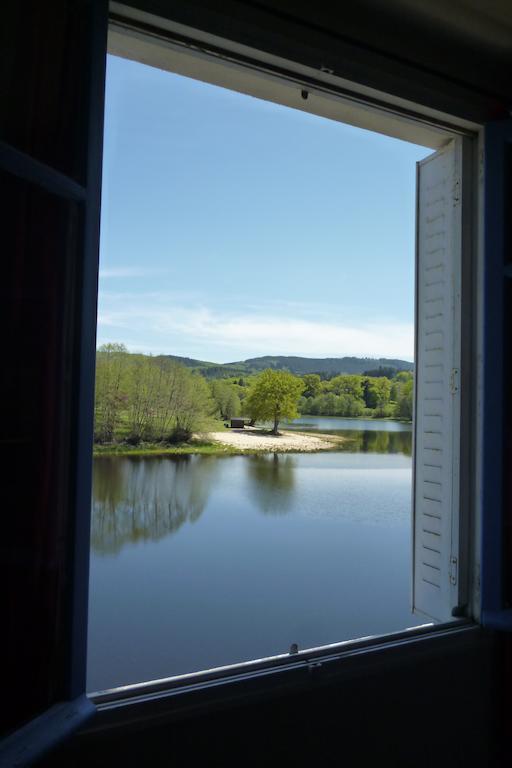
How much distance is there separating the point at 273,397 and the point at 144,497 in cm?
66

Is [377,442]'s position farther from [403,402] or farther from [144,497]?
[144,497]

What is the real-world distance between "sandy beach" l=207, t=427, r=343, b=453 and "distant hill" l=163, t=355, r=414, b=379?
208 mm

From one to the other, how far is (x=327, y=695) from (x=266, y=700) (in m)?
0.17

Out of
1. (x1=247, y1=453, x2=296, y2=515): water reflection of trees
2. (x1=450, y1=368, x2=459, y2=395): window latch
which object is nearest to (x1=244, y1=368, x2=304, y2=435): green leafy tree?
(x1=247, y1=453, x2=296, y2=515): water reflection of trees

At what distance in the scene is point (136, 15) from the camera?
1118 mm

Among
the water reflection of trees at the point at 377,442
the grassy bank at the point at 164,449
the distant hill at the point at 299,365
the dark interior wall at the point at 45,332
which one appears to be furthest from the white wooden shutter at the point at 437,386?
the dark interior wall at the point at 45,332

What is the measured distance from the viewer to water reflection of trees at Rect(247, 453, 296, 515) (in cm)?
180

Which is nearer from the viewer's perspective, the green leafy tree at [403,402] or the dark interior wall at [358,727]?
the dark interior wall at [358,727]

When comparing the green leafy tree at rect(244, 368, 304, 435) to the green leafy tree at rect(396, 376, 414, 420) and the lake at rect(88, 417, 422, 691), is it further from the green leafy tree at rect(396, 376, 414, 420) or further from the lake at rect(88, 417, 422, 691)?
the green leafy tree at rect(396, 376, 414, 420)

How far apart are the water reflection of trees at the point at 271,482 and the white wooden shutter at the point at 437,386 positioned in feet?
1.35

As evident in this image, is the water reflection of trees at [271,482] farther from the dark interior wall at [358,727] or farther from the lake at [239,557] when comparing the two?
the dark interior wall at [358,727]

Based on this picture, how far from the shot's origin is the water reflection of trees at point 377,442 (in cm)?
213

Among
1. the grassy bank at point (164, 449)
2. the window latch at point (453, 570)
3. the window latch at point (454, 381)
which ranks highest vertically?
the window latch at point (454, 381)

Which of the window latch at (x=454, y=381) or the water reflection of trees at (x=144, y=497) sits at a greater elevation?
the window latch at (x=454, y=381)
